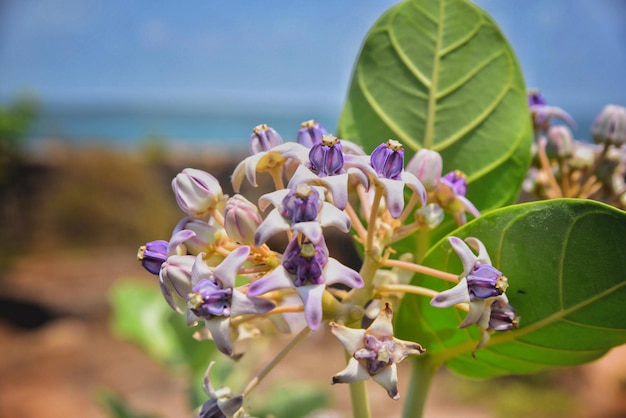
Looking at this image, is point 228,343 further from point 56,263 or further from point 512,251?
point 56,263

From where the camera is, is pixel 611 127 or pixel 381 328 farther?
pixel 611 127

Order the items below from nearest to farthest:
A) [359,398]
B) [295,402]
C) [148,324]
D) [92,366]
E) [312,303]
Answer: [312,303]
[359,398]
[295,402]
[148,324]
[92,366]

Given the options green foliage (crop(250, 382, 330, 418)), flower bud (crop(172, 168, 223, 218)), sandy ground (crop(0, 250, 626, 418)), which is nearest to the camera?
flower bud (crop(172, 168, 223, 218))

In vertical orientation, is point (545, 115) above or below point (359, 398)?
above

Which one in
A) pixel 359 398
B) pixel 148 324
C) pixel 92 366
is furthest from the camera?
pixel 92 366

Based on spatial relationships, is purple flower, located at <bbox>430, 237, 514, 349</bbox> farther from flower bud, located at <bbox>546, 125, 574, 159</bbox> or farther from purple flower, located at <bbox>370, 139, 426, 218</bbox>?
flower bud, located at <bbox>546, 125, 574, 159</bbox>

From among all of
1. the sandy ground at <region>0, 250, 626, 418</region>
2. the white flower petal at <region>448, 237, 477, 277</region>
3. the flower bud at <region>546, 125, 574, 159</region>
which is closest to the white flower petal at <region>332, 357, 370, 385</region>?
the white flower petal at <region>448, 237, 477, 277</region>

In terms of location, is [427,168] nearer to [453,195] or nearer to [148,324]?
[453,195]

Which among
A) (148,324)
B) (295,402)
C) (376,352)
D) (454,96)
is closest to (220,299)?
(376,352)
